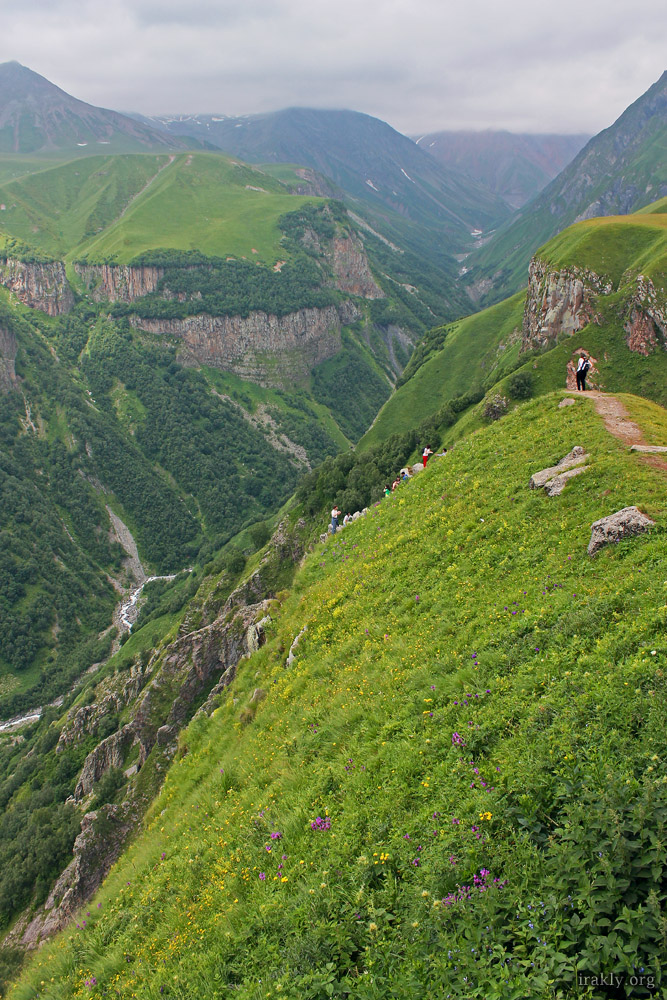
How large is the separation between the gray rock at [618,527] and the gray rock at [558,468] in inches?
170

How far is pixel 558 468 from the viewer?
19953 mm

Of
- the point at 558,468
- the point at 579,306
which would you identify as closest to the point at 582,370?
the point at 558,468

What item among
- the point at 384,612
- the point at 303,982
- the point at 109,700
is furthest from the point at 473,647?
the point at 109,700

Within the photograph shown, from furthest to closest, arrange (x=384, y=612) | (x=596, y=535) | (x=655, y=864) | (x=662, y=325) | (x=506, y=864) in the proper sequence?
1. (x=662, y=325)
2. (x=384, y=612)
3. (x=596, y=535)
4. (x=506, y=864)
5. (x=655, y=864)

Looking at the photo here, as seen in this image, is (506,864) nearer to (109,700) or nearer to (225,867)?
(225,867)

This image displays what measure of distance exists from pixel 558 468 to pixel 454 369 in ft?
401

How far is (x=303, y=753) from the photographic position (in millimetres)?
13805

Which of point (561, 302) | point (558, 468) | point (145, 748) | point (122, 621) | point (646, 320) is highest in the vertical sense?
point (561, 302)

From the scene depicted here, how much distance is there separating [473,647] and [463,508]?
8203 millimetres

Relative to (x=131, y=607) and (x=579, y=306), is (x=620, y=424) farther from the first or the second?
(x=131, y=607)

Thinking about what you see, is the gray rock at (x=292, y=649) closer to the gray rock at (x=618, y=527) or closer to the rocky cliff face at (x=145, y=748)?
the rocky cliff face at (x=145, y=748)

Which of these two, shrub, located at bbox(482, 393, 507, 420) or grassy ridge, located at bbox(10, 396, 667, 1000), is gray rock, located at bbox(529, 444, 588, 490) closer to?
grassy ridge, located at bbox(10, 396, 667, 1000)

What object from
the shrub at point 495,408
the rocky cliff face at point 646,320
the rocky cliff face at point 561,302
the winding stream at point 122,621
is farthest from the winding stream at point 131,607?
the rocky cliff face at point 646,320

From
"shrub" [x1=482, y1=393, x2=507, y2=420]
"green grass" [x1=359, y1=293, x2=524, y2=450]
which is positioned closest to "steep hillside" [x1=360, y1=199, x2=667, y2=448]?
"shrub" [x1=482, y1=393, x2=507, y2=420]
